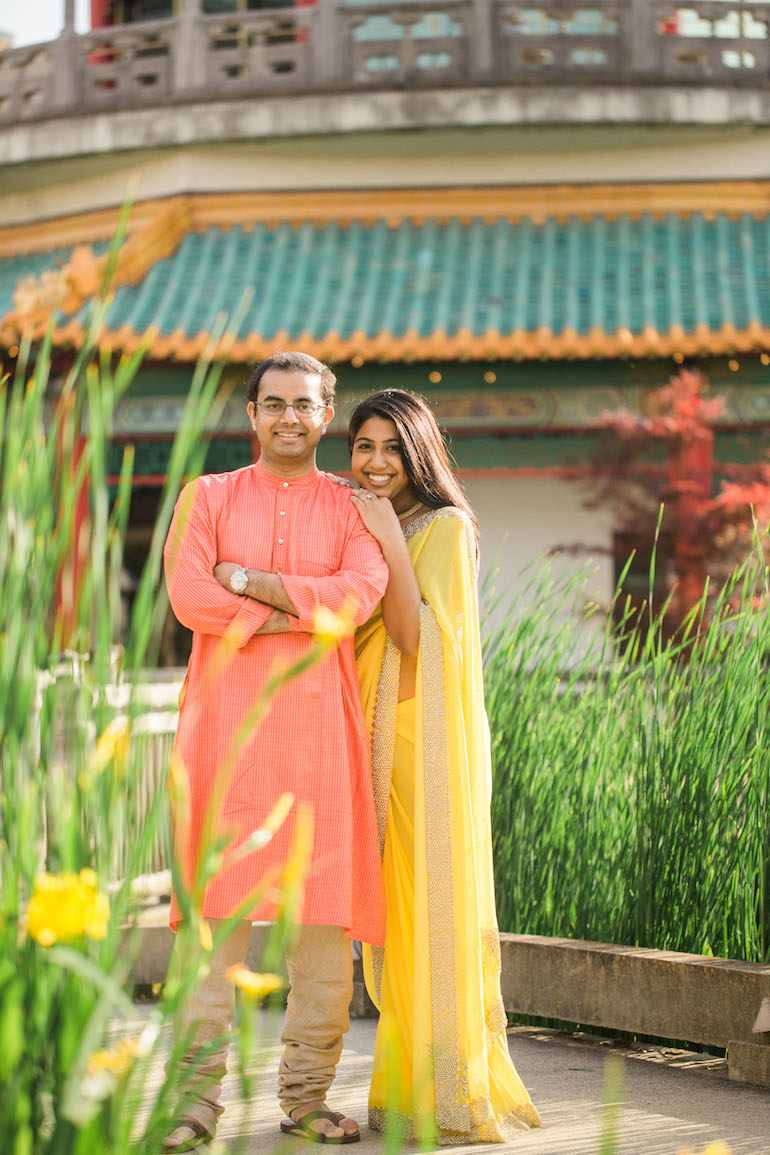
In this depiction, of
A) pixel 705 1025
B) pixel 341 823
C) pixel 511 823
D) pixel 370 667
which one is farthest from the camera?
pixel 511 823

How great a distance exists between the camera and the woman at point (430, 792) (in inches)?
95.9

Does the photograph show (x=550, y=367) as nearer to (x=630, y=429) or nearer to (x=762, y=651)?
(x=630, y=429)

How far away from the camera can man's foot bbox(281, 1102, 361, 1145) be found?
7.95 ft

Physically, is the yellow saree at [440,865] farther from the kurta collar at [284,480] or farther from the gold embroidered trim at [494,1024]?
the kurta collar at [284,480]

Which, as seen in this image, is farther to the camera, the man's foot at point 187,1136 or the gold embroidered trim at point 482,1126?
the gold embroidered trim at point 482,1126

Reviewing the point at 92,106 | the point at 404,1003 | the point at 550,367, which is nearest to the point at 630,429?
the point at 550,367

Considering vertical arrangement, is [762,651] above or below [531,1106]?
above

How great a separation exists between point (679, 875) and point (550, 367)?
5.40 metres

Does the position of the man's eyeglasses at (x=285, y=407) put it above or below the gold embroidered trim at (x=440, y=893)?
above

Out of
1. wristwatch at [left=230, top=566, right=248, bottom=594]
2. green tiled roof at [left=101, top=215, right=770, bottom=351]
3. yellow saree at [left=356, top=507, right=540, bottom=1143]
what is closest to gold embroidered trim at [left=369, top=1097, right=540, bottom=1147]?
yellow saree at [left=356, top=507, right=540, bottom=1143]

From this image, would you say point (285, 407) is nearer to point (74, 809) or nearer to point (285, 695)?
point (285, 695)

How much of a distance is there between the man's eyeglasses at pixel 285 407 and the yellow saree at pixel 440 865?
30cm

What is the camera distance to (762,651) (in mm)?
3107

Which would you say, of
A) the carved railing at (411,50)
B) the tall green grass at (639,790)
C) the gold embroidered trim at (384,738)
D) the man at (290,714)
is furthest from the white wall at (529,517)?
the man at (290,714)
